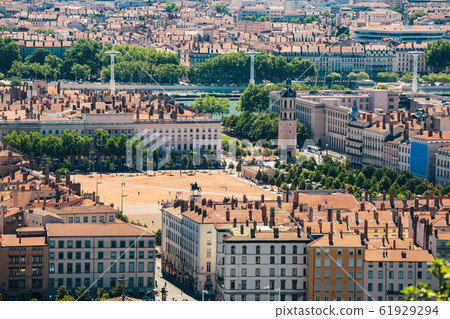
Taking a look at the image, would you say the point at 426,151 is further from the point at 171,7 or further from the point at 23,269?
the point at 171,7

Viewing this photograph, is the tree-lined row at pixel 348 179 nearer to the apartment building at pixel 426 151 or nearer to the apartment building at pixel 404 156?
the apartment building at pixel 426 151

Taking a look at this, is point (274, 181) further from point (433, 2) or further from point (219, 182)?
point (433, 2)

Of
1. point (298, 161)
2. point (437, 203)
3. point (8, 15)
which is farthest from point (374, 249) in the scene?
point (8, 15)

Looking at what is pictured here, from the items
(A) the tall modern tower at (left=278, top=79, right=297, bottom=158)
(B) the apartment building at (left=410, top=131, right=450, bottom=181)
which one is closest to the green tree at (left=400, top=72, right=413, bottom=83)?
(A) the tall modern tower at (left=278, top=79, right=297, bottom=158)

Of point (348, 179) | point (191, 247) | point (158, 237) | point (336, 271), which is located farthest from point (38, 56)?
point (336, 271)

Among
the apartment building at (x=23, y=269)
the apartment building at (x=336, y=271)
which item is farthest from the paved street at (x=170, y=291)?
the apartment building at (x=336, y=271)

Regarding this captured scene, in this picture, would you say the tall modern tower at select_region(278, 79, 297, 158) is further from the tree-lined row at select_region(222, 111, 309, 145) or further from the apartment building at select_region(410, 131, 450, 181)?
the apartment building at select_region(410, 131, 450, 181)
